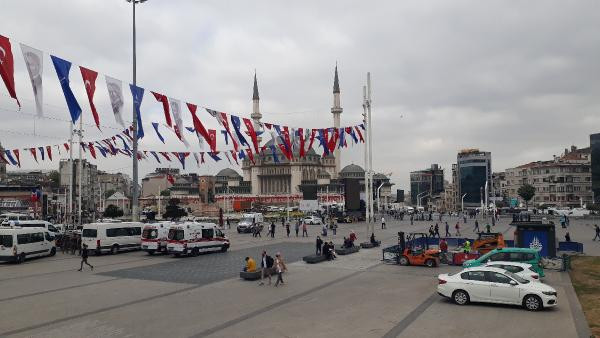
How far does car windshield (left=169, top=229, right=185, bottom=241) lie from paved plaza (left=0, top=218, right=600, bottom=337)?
3962 mm

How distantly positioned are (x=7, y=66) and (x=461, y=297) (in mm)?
16397

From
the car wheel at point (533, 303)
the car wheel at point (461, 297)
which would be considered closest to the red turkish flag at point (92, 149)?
the car wheel at point (461, 297)

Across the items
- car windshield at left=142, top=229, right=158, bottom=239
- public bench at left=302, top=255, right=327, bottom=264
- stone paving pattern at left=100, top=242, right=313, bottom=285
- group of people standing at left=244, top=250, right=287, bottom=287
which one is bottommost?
stone paving pattern at left=100, top=242, right=313, bottom=285

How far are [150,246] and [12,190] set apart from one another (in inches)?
2568

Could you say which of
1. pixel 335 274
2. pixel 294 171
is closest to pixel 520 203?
pixel 294 171

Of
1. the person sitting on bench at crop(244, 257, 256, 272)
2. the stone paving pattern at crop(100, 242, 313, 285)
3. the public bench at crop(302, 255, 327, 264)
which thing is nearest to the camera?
the person sitting on bench at crop(244, 257, 256, 272)

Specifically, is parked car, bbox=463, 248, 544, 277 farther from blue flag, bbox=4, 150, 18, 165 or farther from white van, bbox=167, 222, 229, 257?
blue flag, bbox=4, 150, 18, 165

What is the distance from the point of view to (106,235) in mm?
29047

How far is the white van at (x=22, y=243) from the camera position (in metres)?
24.9

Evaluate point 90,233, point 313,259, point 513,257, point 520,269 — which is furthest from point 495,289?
point 90,233

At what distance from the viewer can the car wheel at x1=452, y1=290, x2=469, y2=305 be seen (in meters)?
14.6

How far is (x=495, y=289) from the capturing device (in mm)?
14188

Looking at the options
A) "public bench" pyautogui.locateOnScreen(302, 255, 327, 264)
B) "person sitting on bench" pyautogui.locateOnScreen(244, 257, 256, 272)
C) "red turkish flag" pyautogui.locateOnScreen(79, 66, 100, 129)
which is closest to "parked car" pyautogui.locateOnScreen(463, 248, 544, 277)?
"public bench" pyautogui.locateOnScreen(302, 255, 327, 264)

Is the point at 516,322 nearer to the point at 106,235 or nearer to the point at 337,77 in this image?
the point at 106,235
